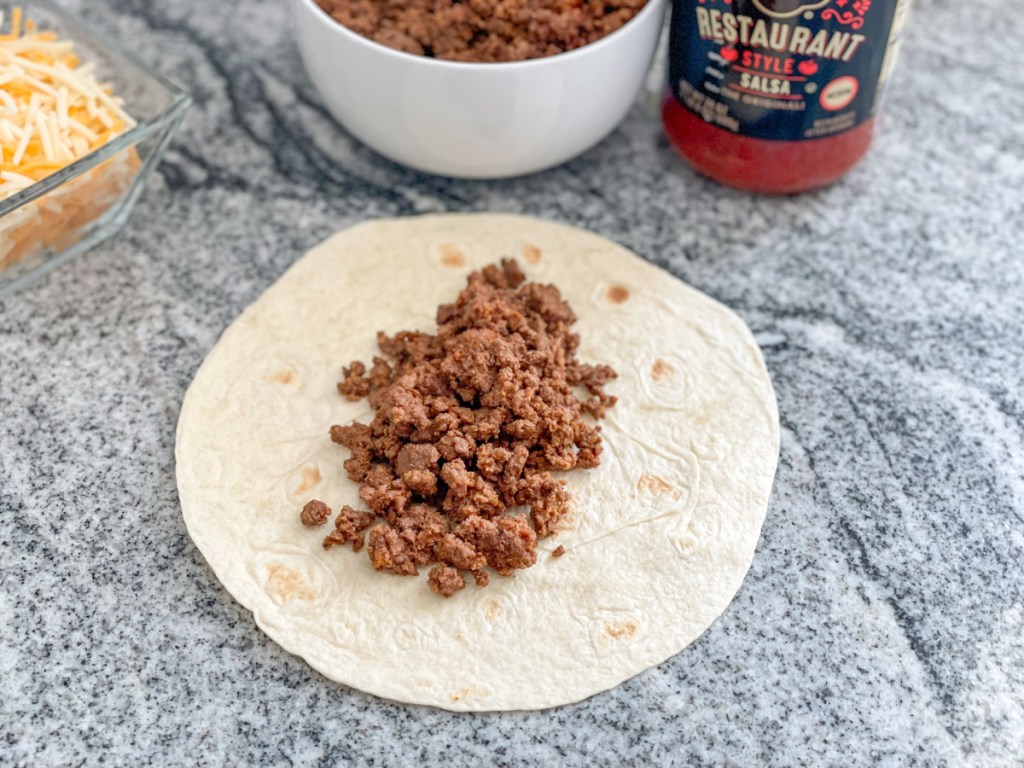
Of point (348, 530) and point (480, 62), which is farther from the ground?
point (480, 62)

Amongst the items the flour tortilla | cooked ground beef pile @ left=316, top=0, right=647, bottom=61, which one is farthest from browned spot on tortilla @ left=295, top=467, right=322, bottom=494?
cooked ground beef pile @ left=316, top=0, right=647, bottom=61

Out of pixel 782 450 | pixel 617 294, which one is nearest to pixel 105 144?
pixel 617 294

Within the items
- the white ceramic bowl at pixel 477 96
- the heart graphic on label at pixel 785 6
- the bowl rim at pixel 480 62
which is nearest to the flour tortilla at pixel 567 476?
the white ceramic bowl at pixel 477 96

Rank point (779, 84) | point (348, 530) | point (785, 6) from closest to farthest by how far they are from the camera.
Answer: point (348, 530), point (785, 6), point (779, 84)

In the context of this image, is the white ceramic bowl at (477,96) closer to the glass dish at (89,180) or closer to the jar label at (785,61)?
the jar label at (785,61)

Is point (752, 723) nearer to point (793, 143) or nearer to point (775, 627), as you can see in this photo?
point (775, 627)

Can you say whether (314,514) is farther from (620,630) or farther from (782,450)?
(782,450)
